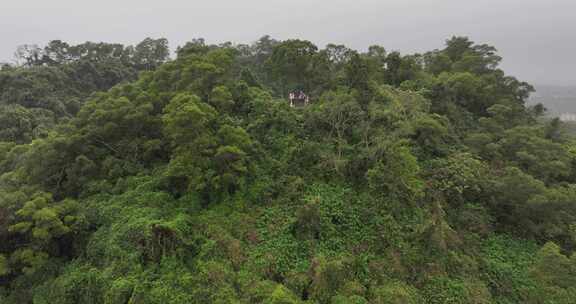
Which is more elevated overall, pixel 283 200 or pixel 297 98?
pixel 297 98

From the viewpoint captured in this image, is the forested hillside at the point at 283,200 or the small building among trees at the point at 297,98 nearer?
the forested hillside at the point at 283,200

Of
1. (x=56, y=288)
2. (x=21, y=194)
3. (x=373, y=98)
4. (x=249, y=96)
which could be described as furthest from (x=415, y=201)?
(x=21, y=194)

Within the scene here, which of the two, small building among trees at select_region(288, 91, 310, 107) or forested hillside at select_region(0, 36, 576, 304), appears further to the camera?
small building among trees at select_region(288, 91, 310, 107)

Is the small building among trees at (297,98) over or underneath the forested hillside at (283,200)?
over

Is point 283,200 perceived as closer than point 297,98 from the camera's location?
Yes

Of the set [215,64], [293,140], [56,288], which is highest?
[215,64]

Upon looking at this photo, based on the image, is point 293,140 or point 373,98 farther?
point 373,98

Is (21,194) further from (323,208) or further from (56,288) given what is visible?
(323,208)

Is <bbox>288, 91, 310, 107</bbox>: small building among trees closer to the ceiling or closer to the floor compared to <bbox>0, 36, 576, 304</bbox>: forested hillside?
closer to the ceiling
